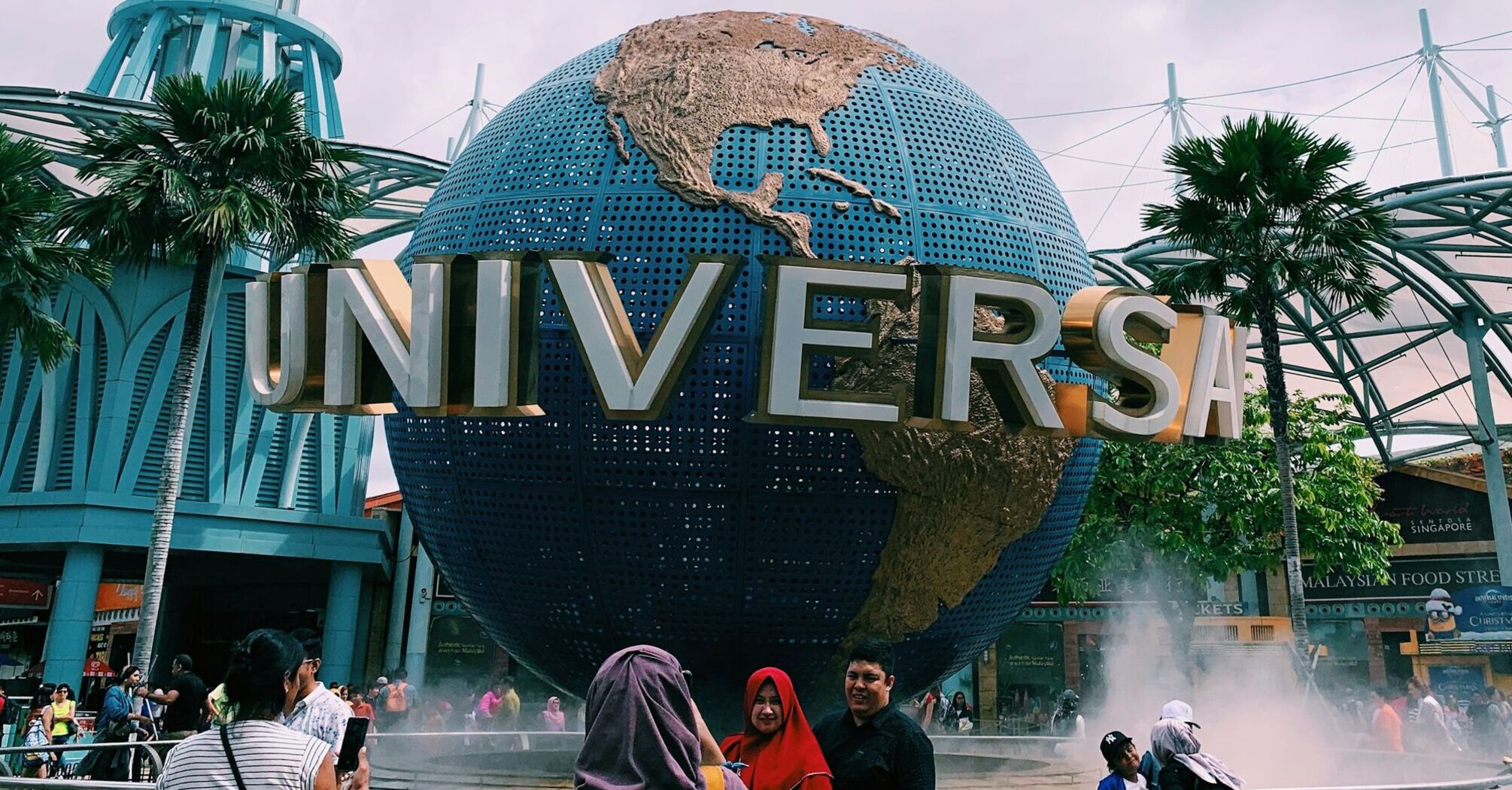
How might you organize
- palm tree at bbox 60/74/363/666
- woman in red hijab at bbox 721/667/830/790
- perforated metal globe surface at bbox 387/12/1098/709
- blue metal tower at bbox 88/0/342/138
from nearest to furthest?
1. woman in red hijab at bbox 721/667/830/790
2. perforated metal globe surface at bbox 387/12/1098/709
3. palm tree at bbox 60/74/363/666
4. blue metal tower at bbox 88/0/342/138

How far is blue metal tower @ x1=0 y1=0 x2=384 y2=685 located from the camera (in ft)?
81.9

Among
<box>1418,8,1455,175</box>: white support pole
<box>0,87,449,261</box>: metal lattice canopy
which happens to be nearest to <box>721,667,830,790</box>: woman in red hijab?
<box>0,87,449,261</box>: metal lattice canopy

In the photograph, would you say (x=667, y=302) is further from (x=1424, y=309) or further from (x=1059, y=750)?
(x=1424, y=309)

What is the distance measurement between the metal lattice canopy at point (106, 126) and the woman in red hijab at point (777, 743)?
17.1 metres

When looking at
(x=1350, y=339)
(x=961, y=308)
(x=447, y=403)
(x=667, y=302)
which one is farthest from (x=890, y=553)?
(x=1350, y=339)

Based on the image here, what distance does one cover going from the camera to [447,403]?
286 inches

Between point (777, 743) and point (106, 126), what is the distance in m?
25.6

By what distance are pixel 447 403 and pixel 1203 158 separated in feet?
48.4

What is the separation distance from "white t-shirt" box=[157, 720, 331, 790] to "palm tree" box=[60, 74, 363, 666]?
44.7ft

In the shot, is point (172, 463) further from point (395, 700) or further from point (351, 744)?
point (351, 744)

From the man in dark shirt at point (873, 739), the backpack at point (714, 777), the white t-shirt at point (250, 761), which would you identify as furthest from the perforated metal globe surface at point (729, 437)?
the backpack at point (714, 777)

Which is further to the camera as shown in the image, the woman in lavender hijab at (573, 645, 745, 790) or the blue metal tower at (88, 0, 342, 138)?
the blue metal tower at (88, 0, 342, 138)

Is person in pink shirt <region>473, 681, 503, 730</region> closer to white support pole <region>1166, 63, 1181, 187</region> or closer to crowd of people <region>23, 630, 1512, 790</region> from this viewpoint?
crowd of people <region>23, 630, 1512, 790</region>

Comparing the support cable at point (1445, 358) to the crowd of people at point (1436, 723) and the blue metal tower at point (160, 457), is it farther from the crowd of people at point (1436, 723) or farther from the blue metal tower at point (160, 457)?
the blue metal tower at point (160, 457)
